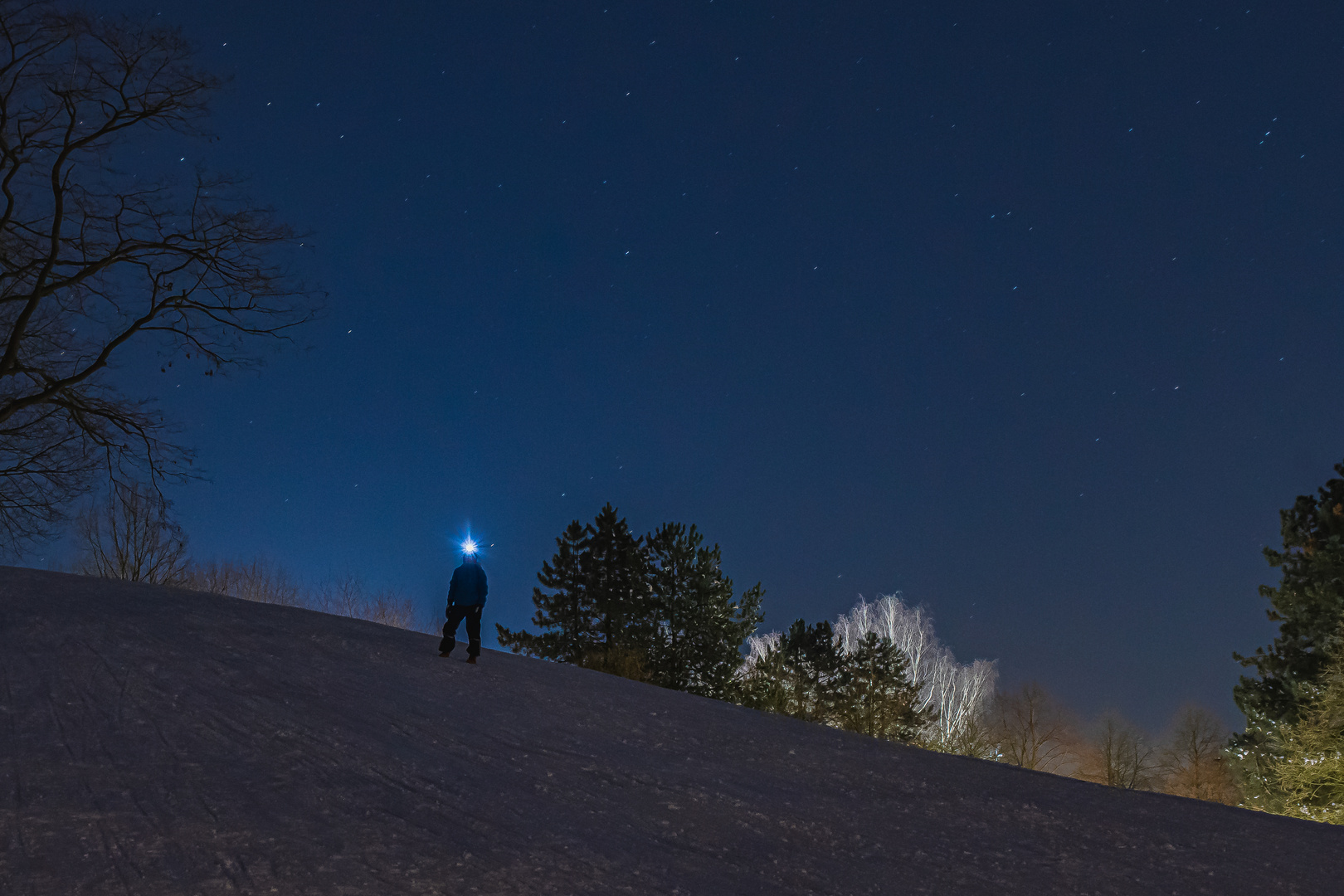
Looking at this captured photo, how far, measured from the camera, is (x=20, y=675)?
8.97 metres

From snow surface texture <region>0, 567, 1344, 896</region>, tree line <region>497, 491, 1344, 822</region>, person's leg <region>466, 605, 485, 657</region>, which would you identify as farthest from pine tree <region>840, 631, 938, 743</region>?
snow surface texture <region>0, 567, 1344, 896</region>

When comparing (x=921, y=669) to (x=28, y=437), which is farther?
(x=921, y=669)

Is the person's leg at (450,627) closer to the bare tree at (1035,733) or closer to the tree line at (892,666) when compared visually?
the tree line at (892,666)

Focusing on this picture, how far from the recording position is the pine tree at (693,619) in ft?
109

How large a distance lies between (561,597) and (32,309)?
68.4 ft

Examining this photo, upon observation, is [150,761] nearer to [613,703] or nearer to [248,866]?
[248,866]

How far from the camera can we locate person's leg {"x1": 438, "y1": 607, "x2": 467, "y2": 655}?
12.3m

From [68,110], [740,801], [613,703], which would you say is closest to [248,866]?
[740,801]

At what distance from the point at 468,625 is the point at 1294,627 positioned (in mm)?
28369

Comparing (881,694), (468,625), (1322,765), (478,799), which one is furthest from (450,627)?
(881,694)

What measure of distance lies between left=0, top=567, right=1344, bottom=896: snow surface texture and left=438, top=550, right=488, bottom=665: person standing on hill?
34.6 inches

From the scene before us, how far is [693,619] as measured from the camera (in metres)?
33.9

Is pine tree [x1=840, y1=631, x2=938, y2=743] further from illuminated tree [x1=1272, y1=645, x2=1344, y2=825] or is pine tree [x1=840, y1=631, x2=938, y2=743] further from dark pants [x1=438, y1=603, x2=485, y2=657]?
dark pants [x1=438, y1=603, x2=485, y2=657]

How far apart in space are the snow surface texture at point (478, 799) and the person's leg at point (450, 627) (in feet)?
3.35
